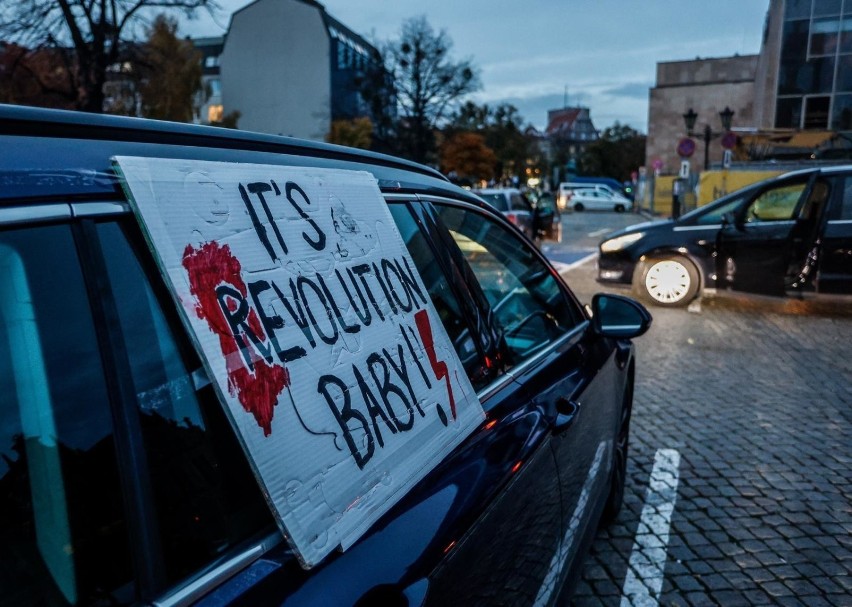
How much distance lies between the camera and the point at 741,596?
3020 mm

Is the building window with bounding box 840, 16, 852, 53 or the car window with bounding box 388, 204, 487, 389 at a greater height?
the building window with bounding box 840, 16, 852, 53

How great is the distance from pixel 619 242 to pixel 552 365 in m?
8.23

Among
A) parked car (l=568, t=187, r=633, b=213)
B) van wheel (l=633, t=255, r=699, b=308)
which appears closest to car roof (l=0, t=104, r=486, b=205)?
van wheel (l=633, t=255, r=699, b=308)

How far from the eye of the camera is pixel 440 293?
197 centimetres

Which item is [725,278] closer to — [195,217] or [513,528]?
[513,528]

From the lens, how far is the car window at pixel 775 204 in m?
9.37

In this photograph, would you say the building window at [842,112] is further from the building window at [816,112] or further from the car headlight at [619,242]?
the car headlight at [619,242]

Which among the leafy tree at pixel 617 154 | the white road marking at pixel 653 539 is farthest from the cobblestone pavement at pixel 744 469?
the leafy tree at pixel 617 154

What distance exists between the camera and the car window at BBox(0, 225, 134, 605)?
945 mm

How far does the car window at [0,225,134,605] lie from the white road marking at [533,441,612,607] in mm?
1305

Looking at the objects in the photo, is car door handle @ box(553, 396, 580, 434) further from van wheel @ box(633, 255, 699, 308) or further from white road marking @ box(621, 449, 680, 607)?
van wheel @ box(633, 255, 699, 308)

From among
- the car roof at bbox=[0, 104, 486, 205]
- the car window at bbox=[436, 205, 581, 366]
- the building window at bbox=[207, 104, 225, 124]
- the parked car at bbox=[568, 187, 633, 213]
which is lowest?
the parked car at bbox=[568, 187, 633, 213]

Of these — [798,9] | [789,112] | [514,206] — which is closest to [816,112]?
[789,112]

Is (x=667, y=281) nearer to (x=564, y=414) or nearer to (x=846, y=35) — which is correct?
(x=564, y=414)
